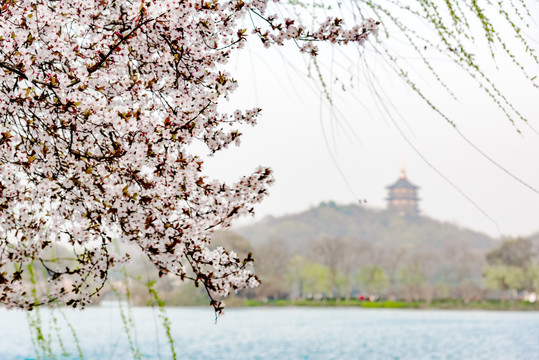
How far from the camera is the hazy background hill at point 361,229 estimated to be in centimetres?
10069

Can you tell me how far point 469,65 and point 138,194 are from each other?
135 centimetres

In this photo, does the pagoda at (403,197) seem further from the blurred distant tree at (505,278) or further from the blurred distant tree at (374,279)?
the blurred distant tree at (505,278)

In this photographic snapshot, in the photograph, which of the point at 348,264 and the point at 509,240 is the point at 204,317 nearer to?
the point at 348,264

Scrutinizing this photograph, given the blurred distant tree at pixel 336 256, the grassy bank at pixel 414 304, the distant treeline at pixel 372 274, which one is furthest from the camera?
the blurred distant tree at pixel 336 256

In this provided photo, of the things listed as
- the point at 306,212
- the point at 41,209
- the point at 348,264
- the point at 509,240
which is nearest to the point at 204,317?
the point at 348,264

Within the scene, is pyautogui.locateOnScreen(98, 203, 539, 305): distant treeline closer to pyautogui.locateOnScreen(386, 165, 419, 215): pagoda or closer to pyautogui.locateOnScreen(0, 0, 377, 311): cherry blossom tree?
pyautogui.locateOnScreen(0, 0, 377, 311): cherry blossom tree

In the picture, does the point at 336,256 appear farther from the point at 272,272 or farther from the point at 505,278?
the point at 505,278

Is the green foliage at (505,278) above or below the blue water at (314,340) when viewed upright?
above

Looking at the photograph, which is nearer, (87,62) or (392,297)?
(87,62)

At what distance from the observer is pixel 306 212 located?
117m

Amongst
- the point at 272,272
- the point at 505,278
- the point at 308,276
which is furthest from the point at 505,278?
the point at 272,272

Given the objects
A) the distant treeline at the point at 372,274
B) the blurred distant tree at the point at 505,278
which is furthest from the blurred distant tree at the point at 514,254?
the blurred distant tree at the point at 505,278

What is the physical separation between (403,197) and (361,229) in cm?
1692

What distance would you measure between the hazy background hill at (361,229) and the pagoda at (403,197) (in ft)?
13.8
